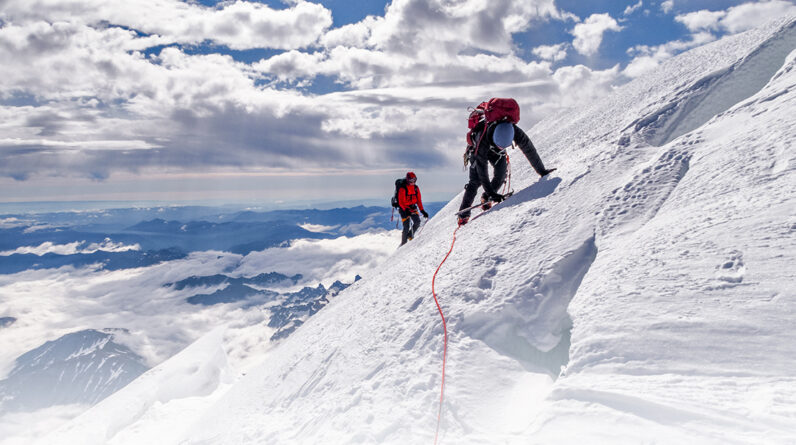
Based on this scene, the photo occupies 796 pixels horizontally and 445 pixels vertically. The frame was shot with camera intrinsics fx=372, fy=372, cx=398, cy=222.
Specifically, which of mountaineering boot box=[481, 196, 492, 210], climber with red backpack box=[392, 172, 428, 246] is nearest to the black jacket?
mountaineering boot box=[481, 196, 492, 210]

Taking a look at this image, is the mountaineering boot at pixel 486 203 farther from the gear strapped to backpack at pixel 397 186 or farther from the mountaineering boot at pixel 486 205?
the gear strapped to backpack at pixel 397 186

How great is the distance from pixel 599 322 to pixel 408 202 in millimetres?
10462

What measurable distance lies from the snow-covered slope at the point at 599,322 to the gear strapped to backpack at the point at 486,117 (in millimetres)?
1569

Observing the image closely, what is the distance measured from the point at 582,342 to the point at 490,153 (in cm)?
550

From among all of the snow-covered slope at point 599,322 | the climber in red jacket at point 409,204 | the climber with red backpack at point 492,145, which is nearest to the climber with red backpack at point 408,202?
the climber in red jacket at point 409,204

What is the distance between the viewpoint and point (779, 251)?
2967mm

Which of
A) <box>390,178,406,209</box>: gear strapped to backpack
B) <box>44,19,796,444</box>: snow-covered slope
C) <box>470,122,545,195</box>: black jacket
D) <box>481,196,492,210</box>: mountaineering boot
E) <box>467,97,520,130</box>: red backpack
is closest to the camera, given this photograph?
<box>44,19,796,444</box>: snow-covered slope

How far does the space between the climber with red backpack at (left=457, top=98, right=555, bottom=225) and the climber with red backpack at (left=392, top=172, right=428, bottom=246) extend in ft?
14.5

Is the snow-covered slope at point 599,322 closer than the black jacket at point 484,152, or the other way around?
the snow-covered slope at point 599,322

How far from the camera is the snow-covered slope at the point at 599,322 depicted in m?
2.60

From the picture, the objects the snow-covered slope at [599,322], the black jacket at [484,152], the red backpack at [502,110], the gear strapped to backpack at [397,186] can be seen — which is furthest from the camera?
the gear strapped to backpack at [397,186]

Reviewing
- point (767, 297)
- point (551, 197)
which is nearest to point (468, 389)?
point (767, 297)

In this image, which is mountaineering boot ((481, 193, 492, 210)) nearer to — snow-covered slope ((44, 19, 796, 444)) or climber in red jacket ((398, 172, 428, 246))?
snow-covered slope ((44, 19, 796, 444))

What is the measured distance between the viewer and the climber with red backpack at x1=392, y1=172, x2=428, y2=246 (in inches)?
533
